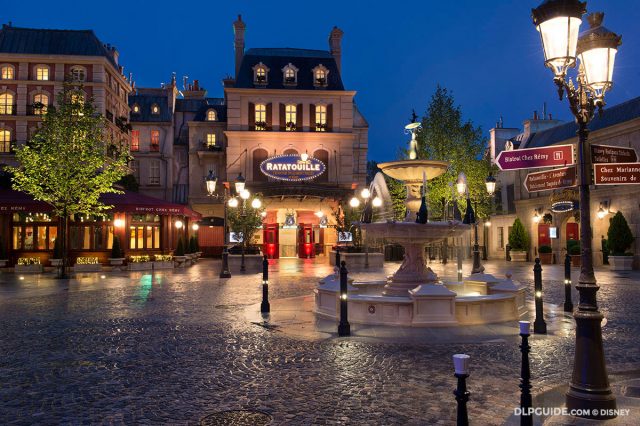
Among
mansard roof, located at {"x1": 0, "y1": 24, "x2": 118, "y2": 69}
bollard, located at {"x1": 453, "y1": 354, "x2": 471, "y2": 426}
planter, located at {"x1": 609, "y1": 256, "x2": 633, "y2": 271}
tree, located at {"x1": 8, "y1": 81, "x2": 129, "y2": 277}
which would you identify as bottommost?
planter, located at {"x1": 609, "y1": 256, "x2": 633, "y2": 271}

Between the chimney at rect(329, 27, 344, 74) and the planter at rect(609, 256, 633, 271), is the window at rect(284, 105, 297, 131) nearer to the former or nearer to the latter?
the chimney at rect(329, 27, 344, 74)

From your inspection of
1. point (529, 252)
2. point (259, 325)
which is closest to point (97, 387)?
point (259, 325)

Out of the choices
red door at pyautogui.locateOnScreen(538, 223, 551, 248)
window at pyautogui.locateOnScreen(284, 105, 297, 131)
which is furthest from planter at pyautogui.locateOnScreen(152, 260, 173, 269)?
red door at pyautogui.locateOnScreen(538, 223, 551, 248)

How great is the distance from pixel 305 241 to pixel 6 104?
2433 cm

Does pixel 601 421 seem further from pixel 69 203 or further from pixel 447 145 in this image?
pixel 447 145

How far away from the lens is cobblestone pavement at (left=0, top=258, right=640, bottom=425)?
18.9 feet

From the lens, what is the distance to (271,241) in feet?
136

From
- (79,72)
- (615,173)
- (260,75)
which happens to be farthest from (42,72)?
(615,173)

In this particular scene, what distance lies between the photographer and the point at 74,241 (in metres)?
31.2

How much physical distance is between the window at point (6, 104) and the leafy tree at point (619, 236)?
40443 mm

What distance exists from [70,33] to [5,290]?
28.9 m

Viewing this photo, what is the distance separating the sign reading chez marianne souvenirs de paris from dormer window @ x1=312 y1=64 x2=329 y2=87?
6.92 metres

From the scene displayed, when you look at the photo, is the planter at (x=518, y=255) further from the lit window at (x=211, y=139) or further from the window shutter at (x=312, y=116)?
the lit window at (x=211, y=139)

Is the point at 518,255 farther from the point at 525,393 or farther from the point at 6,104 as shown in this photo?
the point at 6,104
